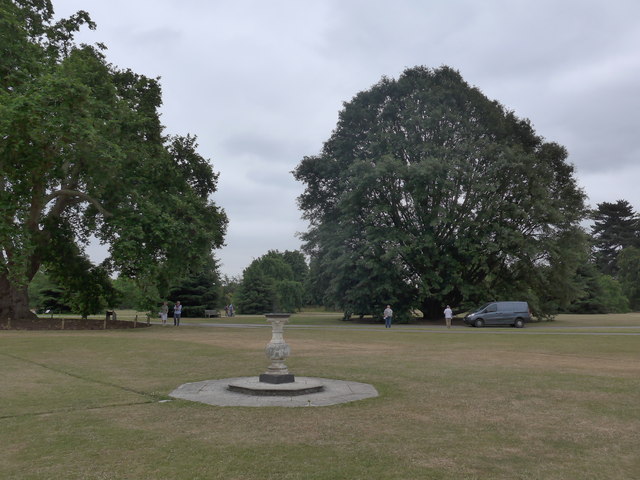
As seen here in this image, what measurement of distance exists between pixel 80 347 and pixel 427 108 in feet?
107

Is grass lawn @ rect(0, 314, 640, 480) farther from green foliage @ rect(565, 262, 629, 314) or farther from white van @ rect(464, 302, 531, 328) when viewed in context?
green foliage @ rect(565, 262, 629, 314)

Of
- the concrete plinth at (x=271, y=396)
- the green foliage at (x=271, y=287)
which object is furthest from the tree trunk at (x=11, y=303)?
the green foliage at (x=271, y=287)

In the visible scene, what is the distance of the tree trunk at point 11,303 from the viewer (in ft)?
100

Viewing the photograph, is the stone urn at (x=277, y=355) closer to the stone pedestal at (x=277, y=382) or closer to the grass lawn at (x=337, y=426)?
the stone pedestal at (x=277, y=382)

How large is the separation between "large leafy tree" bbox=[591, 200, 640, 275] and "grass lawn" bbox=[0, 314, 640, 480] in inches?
3721

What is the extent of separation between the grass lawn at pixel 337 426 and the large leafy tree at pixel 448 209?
25517mm

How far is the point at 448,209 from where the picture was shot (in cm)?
3981

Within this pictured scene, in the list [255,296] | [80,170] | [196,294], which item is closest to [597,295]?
[255,296]

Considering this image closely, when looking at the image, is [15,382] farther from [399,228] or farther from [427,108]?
[427,108]

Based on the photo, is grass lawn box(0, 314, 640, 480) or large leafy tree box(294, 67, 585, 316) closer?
grass lawn box(0, 314, 640, 480)

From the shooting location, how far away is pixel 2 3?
28.3 m

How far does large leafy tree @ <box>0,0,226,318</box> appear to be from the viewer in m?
25.6

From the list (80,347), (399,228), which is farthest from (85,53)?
(399,228)

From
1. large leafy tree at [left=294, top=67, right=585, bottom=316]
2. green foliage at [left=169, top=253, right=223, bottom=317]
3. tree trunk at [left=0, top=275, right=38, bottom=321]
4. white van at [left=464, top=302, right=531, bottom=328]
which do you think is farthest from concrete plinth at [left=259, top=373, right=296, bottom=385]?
green foliage at [left=169, top=253, right=223, bottom=317]
